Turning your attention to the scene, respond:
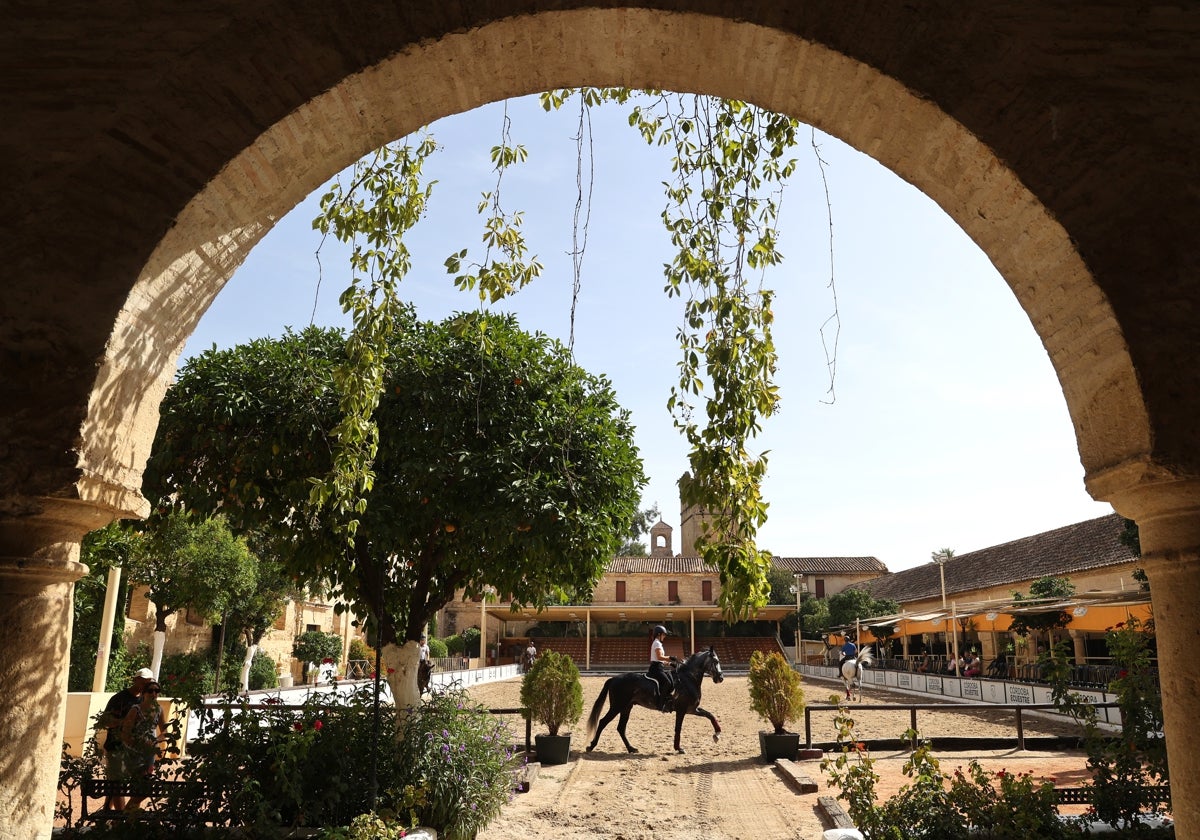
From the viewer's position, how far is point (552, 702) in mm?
11336

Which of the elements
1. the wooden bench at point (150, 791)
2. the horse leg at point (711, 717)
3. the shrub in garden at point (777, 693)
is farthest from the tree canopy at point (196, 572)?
the wooden bench at point (150, 791)

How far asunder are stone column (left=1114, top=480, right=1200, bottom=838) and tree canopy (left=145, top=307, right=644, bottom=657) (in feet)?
16.5

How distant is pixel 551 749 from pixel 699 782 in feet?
6.90

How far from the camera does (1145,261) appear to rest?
2.65 meters

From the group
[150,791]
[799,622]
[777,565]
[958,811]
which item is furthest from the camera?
[777,565]

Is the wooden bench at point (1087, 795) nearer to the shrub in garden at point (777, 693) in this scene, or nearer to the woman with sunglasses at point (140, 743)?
the woman with sunglasses at point (140, 743)

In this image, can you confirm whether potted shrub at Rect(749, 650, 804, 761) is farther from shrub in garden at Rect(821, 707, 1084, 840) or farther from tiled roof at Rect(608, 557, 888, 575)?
tiled roof at Rect(608, 557, 888, 575)

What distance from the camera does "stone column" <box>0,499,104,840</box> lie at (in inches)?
104

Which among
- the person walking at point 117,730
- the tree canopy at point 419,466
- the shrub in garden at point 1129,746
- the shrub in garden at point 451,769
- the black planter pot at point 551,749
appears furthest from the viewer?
the black planter pot at point 551,749

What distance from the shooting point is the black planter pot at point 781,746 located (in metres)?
11.5

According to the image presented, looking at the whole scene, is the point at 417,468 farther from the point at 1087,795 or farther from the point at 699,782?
the point at 1087,795

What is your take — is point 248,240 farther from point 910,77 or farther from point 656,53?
point 910,77

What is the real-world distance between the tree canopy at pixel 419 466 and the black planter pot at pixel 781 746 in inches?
184

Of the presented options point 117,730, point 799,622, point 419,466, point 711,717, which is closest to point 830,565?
point 799,622
